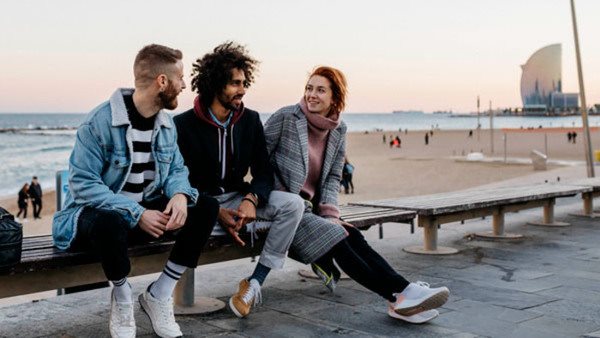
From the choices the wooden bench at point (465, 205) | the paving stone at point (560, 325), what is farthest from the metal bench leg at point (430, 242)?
the paving stone at point (560, 325)

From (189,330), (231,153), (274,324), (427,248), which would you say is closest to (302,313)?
(274,324)

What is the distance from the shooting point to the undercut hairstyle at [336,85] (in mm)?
4587

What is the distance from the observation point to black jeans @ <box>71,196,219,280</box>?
3230 millimetres

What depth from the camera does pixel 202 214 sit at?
3617mm

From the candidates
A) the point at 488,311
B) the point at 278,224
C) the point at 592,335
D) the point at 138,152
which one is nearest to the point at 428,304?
the point at 488,311

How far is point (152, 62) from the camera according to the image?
361 centimetres

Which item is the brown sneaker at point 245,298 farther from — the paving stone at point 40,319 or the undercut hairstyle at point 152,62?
the undercut hairstyle at point 152,62

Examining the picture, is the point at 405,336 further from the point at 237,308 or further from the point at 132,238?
the point at 132,238

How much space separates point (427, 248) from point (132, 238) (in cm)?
362

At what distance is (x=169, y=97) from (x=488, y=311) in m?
2.30

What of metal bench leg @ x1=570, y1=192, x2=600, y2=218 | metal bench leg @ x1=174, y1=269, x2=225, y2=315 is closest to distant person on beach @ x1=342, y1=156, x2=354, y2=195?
metal bench leg @ x1=570, y1=192, x2=600, y2=218

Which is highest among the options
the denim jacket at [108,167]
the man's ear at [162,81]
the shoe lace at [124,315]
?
the man's ear at [162,81]

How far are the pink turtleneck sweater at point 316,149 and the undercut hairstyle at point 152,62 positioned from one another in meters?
1.22

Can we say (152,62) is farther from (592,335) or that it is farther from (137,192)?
(592,335)
